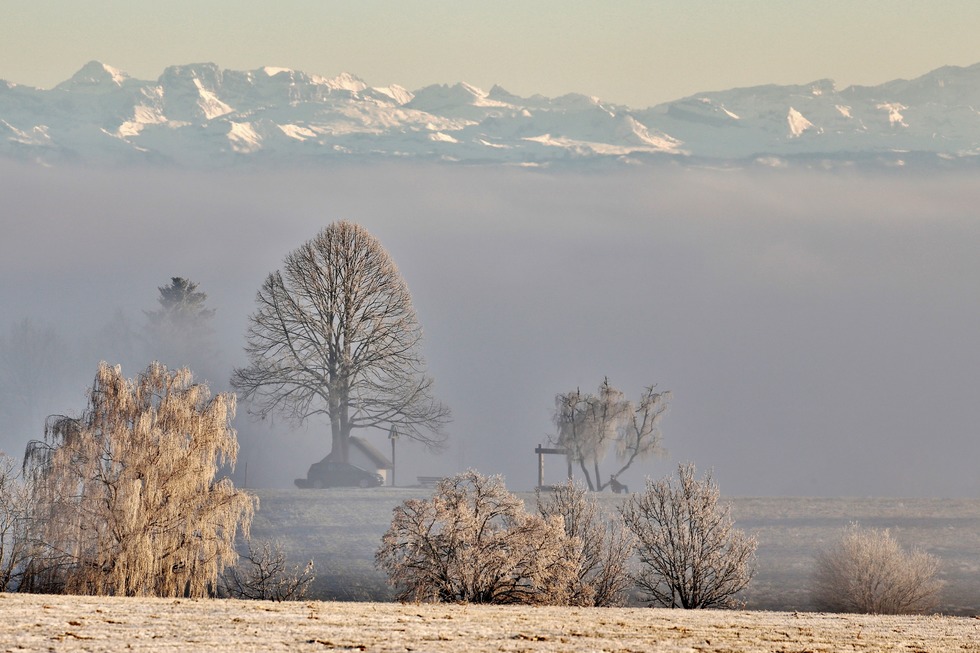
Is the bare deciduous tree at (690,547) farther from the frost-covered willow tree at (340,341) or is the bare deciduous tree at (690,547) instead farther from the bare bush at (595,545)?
the frost-covered willow tree at (340,341)

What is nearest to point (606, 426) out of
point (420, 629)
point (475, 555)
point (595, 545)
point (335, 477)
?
point (335, 477)

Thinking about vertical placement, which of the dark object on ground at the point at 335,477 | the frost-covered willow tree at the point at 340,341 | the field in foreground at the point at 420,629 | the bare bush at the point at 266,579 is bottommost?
the field in foreground at the point at 420,629

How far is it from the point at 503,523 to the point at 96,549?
47.2ft

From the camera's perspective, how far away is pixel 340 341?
258 ft

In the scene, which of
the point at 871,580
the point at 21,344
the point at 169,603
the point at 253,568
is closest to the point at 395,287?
the point at 253,568

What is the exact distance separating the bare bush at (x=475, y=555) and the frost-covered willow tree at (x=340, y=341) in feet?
108

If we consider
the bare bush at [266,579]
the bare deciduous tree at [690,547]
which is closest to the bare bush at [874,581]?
the bare deciduous tree at [690,547]

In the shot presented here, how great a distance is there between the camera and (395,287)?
79125 millimetres

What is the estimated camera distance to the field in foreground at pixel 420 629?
2759 cm

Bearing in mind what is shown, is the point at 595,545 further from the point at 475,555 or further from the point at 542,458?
the point at 542,458

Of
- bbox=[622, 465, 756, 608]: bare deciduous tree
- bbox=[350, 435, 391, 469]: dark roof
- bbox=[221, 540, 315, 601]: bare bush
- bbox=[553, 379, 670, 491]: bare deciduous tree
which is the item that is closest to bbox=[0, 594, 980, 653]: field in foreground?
bbox=[622, 465, 756, 608]: bare deciduous tree

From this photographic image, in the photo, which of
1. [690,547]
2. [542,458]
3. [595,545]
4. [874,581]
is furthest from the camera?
[542,458]

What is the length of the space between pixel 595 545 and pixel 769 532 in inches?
619

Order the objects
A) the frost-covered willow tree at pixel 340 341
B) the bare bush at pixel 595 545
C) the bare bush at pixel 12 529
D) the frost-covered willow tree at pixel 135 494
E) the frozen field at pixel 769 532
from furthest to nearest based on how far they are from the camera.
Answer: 1. the frost-covered willow tree at pixel 340 341
2. the frozen field at pixel 769 532
3. the bare bush at pixel 595 545
4. the bare bush at pixel 12 529
5. the frost-covered willow tree at pixel 135 494
